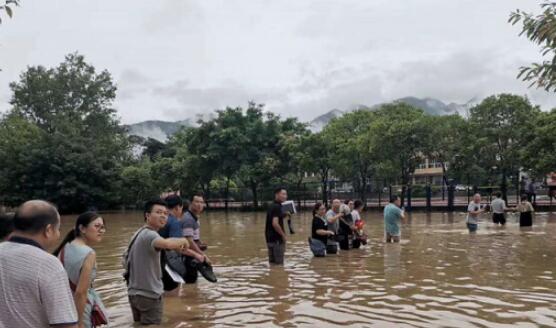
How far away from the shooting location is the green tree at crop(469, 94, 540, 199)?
105ft

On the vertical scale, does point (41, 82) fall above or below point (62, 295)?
above

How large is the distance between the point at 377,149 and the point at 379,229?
13.4 m

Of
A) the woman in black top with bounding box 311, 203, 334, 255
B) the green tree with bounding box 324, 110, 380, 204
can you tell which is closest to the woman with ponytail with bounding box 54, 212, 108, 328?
the woman in black top with bounding box 311, 203, 334, 255

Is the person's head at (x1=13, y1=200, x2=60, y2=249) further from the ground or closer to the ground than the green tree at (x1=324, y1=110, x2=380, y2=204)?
closer to the ground

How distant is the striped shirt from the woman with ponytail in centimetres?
115

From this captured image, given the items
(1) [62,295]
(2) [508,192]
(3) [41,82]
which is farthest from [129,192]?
(1) [62,295]

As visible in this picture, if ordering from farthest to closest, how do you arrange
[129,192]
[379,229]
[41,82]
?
[41,82] → [129,192] → [379,229]

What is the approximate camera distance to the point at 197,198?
8516 millimetres

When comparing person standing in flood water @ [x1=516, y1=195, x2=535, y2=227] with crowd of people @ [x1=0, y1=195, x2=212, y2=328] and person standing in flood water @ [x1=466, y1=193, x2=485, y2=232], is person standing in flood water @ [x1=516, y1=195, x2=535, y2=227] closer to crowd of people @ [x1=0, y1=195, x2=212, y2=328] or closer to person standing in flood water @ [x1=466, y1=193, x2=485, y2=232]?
person standing in flood water @ [x1=466, y1=193, x2=485, y2=232]

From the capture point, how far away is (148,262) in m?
5.75

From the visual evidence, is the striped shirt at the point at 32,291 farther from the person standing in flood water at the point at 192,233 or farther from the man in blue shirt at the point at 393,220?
the man in blue shirt at the point at 393,220

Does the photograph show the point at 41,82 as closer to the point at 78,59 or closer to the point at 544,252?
the point at 78,59

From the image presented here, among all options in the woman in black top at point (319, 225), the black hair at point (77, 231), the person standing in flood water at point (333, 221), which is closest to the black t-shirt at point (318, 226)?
the woman in black top at point (319, 225)

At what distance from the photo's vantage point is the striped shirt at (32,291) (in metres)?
2.73
